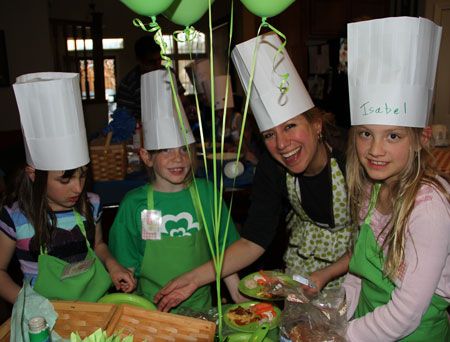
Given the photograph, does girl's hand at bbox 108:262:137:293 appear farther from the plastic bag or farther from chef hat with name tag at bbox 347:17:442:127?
chef hat with name tag at bbox 347:17:442:127

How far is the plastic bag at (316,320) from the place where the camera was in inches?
33.8

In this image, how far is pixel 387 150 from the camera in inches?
37.2

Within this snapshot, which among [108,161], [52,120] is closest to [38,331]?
[52,120]

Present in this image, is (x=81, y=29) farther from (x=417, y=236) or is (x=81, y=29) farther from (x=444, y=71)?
(x=417, y=236)

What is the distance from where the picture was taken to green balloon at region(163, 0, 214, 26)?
88 cm

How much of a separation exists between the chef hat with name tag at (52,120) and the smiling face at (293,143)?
54 cm

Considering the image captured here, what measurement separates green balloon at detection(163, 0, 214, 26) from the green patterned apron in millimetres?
635

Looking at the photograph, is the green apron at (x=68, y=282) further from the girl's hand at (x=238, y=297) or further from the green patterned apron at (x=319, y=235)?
the green patterned apron at (x=319, y=235)

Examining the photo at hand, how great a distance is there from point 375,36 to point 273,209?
0.66 m

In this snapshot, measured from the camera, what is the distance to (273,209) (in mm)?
1400

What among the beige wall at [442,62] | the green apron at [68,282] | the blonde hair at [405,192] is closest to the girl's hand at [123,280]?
the green apron at [68,282]

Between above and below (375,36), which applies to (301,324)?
below

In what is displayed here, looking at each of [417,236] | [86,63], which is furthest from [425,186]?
[86,63]

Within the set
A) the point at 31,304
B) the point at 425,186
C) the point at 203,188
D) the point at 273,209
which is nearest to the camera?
the point at 31,304
